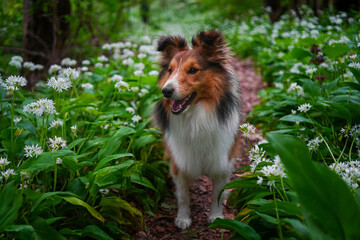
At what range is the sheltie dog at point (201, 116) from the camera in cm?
309

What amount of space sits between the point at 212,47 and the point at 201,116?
0.79 metres

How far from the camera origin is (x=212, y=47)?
325cm

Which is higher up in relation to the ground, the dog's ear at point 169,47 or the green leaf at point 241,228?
the dog's ear at point 169,47

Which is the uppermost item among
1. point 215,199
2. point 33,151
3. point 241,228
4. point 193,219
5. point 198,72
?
point 198,72

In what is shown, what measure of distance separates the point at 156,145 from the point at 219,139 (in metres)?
1.17

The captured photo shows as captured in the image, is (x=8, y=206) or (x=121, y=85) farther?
(x=121, y=85)

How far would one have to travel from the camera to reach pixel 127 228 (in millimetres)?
2914

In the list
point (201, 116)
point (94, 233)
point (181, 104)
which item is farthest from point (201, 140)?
point (94, 233)

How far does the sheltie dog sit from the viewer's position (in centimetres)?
309

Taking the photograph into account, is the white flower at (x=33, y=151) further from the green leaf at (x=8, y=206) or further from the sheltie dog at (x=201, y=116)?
the sheltie dog at (x=201, y=116)

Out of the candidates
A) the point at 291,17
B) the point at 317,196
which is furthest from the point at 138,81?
the point at 291,17

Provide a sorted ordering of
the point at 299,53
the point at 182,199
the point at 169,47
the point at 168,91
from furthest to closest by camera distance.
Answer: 1. the point at 299,53
2. the point at 169,47
3. the point at 182,199
4. the point at 168,91

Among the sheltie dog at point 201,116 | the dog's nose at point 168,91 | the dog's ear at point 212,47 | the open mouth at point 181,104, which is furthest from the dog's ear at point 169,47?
the dog's nose at point 168,91

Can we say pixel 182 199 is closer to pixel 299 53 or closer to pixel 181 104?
pixel 181 104
